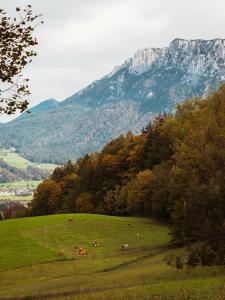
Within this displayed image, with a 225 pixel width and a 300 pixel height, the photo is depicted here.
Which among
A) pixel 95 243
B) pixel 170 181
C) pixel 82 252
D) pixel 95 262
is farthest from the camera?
pixel 170 181

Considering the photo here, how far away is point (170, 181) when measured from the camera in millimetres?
66812

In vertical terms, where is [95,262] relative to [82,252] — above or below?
below

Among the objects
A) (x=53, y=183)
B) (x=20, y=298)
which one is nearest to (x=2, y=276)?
(x=20, y=298)

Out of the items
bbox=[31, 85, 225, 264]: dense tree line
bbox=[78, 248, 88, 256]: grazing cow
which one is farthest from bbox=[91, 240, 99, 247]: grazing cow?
bbox=[31, 85, 225, 264]: dense tree line

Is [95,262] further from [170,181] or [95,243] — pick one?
[170,181]

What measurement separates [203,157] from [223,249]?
12066 mm

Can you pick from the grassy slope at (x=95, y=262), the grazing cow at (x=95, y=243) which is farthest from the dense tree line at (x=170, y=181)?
the grazing cow at (x=95, y=243)

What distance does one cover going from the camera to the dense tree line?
34.6m

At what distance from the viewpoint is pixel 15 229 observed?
74.9 meters

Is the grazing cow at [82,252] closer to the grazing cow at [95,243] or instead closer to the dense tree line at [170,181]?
the grazing cow at [95,243]

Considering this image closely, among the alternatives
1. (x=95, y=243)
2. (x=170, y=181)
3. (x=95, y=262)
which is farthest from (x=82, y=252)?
(x=170, y=181)

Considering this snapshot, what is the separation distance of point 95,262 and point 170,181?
1983 cm

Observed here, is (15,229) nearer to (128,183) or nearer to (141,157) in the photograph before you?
(128,183)

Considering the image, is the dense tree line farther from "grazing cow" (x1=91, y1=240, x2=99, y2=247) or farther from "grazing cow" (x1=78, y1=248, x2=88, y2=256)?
"grazing cow" (x1=78, y1=248, x2=88, y2=256)
